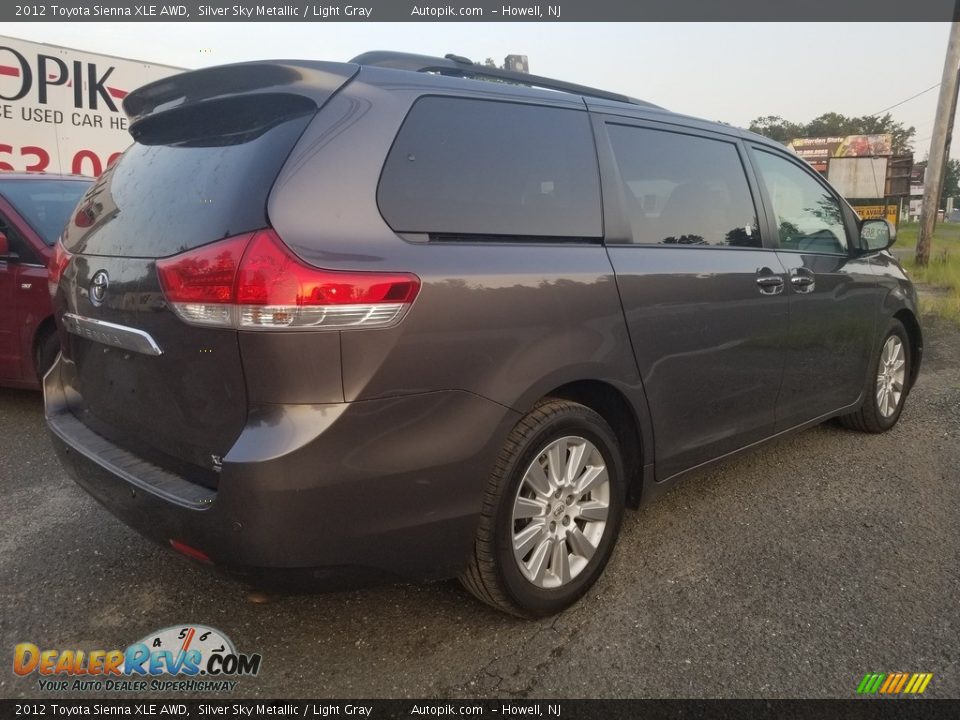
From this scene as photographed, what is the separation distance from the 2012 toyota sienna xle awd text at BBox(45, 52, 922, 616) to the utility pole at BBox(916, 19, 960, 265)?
12721mm

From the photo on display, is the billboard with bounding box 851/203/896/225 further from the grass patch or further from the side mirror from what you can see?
the side mirror

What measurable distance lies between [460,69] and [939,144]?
46.6 ft

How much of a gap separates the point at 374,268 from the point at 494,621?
53.7 inches

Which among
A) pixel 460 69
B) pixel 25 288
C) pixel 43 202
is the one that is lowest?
pixel 25 288

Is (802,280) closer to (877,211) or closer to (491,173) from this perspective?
(491,173)

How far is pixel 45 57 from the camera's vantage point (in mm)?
9305

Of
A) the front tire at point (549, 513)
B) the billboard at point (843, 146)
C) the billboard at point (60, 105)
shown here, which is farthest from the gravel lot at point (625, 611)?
the billboard at point (843, 146)

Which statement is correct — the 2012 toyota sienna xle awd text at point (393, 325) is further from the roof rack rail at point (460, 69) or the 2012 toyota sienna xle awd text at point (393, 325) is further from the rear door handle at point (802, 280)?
the rear door handle at point (802, 280)

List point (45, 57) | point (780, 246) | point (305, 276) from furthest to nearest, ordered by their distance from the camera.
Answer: point (45, 57)
point (780, 246)
point (305, 276)

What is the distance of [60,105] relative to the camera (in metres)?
9.58

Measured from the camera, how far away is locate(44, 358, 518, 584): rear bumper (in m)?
1.92

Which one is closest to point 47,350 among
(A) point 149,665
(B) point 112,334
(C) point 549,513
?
(B) point 112,334
